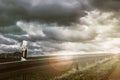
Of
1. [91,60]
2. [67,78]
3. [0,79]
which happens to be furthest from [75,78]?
[91,60]

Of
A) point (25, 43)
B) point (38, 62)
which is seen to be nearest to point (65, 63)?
point (25, 43)

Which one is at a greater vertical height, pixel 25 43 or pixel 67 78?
pixel 25 43

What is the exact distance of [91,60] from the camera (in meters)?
48.2

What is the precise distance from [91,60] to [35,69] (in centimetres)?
2678

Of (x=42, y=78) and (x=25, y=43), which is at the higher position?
(x=25, y=43)

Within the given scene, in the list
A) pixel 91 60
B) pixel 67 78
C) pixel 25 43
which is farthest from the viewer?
pixel 91 60

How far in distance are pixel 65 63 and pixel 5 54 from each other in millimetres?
7224

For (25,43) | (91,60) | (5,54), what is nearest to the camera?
(25,43)

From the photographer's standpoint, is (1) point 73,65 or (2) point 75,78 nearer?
(2) point 75,78

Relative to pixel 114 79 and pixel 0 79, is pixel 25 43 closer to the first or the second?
pixel 114 79

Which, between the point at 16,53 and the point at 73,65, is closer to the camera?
the point at 73,65

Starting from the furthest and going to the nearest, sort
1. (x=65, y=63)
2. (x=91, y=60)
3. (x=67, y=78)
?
(x=91, y=60) → (x=65, y=63) → (x=67, y=78)

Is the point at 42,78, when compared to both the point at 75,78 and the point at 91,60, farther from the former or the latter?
the point at 91,60

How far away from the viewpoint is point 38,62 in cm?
2605
